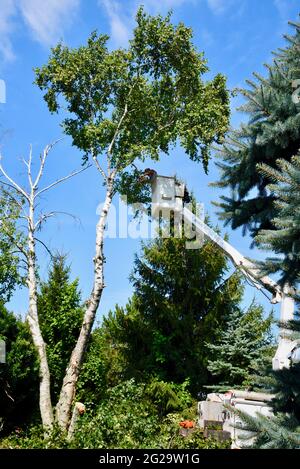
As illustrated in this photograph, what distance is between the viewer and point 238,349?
13.7 m

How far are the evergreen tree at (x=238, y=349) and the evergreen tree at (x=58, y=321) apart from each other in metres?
3.53

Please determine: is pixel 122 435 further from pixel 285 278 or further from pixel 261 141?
pixel 261 141

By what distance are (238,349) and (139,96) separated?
708 centimetres

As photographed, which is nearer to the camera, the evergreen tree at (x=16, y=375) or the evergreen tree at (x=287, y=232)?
the evergreen tree at (x=287, y=232)

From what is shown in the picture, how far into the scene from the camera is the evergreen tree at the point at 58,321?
13266mm

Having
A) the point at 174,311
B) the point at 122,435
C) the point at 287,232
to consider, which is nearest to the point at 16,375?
the point at 122,435

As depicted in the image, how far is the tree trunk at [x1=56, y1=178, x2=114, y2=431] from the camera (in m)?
11.2

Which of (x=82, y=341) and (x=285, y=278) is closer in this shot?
(x=285, y=278)

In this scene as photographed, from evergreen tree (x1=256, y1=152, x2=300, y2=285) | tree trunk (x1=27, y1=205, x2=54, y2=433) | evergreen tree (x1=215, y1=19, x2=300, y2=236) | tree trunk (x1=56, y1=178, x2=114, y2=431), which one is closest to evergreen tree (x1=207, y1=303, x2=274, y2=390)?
tree trunk (x1=56, y1=178, x2=114, y2=431)

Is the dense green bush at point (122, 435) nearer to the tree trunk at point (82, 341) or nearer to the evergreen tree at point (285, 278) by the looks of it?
the tree trunk at point (82, 341)

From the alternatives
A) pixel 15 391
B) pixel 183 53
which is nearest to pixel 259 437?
pixel 15 391

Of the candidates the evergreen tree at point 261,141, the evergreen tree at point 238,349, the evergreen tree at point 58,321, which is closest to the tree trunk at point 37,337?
the evergreen tree at point 58,321

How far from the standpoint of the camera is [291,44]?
6.68 meters
